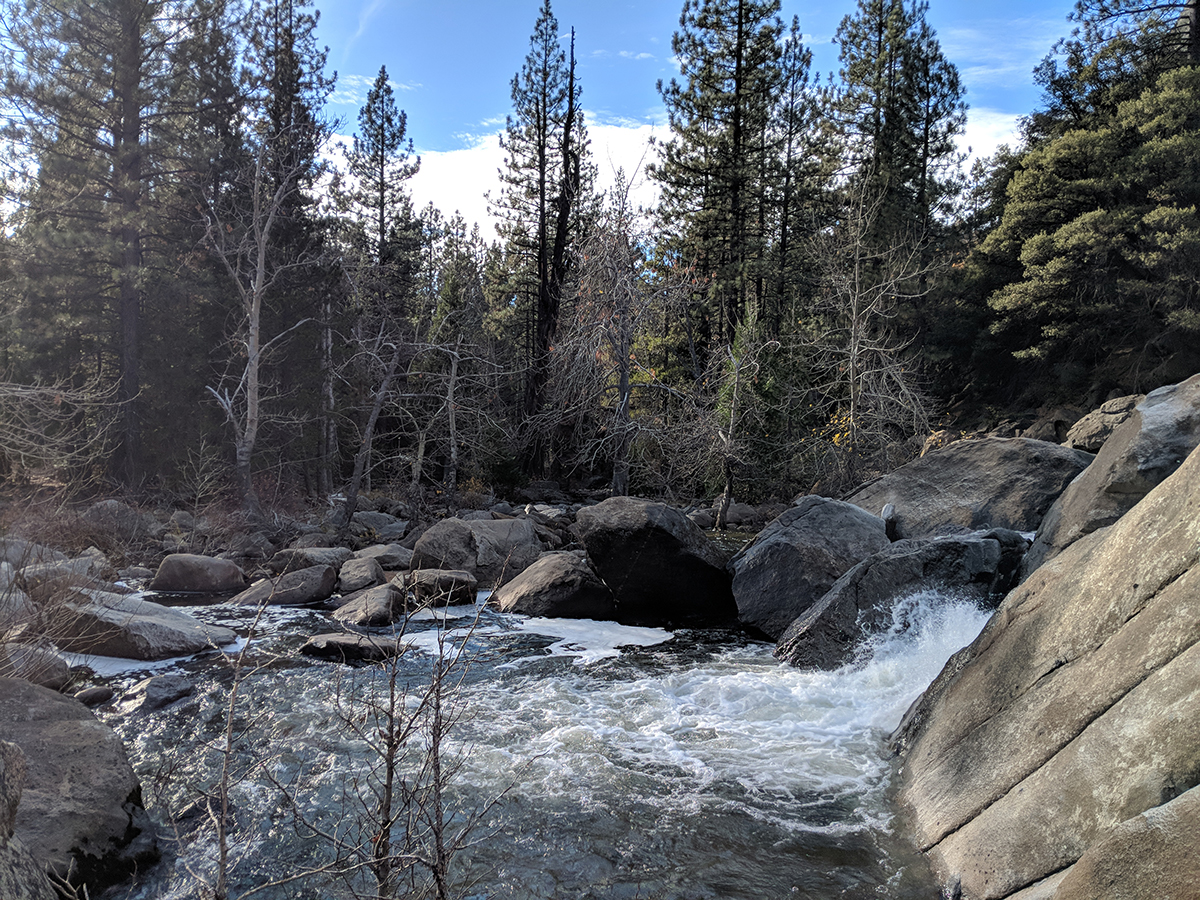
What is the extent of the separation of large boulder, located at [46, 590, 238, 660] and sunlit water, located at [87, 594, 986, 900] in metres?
0.28

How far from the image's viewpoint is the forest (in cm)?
1538

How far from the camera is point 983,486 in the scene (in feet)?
31.1

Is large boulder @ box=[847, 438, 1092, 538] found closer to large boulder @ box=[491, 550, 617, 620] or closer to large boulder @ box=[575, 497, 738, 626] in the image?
large boulder @ box=[575, 497, 738, 626]

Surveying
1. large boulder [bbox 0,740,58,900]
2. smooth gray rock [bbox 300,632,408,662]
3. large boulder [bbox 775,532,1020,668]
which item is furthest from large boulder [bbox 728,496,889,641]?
large boulder [bbox 0,740,58,900]

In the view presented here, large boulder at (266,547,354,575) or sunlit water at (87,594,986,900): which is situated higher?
large boulder at (266,547,354,575)

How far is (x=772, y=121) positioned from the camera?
2681cm

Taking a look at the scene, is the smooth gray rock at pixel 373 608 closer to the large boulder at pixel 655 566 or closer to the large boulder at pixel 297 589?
the large boulder at pixel 297 589

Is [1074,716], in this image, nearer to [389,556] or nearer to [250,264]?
[389,556]

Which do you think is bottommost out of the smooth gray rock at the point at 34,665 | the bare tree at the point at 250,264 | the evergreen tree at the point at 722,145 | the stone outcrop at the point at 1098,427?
the smooth gray rock at the point at 34,665

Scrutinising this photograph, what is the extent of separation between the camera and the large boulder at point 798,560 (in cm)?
866

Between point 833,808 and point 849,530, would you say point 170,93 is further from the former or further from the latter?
point 833,808

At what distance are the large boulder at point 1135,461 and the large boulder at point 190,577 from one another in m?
10.7

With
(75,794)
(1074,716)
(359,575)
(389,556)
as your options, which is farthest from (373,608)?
(1074,716)

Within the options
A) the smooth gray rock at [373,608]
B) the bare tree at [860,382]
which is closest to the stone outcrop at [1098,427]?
the bare tree at [860,382]
